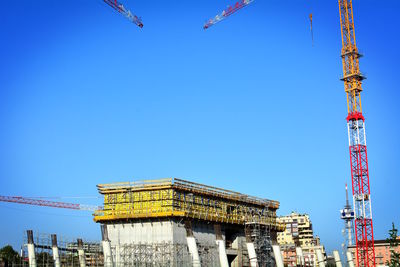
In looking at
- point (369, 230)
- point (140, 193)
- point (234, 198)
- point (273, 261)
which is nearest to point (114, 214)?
point (140, 193)

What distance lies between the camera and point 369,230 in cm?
11556

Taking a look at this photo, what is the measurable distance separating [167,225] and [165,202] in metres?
3.46

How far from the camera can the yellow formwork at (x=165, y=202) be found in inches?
3164

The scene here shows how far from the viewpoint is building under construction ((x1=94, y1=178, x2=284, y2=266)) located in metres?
77.9

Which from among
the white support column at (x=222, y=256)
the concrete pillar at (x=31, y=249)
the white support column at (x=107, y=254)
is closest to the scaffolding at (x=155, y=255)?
the white support column at (x=222, y=256)

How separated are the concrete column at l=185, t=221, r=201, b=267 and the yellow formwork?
3.21 metres

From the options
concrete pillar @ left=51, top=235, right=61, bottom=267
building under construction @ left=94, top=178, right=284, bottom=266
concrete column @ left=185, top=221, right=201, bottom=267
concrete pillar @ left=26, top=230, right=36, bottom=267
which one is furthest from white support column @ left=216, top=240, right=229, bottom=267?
concrete pillar @ left=26, top=230, right=36, bottom=267

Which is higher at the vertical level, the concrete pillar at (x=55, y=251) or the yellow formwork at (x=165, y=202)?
the yellow formwork at (x=165, y=202)

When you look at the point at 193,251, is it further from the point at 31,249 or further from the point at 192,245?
the point at 31,249

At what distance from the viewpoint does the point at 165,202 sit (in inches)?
3162

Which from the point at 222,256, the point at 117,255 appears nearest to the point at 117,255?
the point at 117,255

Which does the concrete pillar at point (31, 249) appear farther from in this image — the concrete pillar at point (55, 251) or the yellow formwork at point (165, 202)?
the yellow formwork at point (165, 202)

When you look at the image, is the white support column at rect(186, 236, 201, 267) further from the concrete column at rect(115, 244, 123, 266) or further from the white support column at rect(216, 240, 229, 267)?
the concrete column at rect(115, 244, 123, 266)

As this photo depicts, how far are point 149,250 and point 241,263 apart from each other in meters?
20.9
